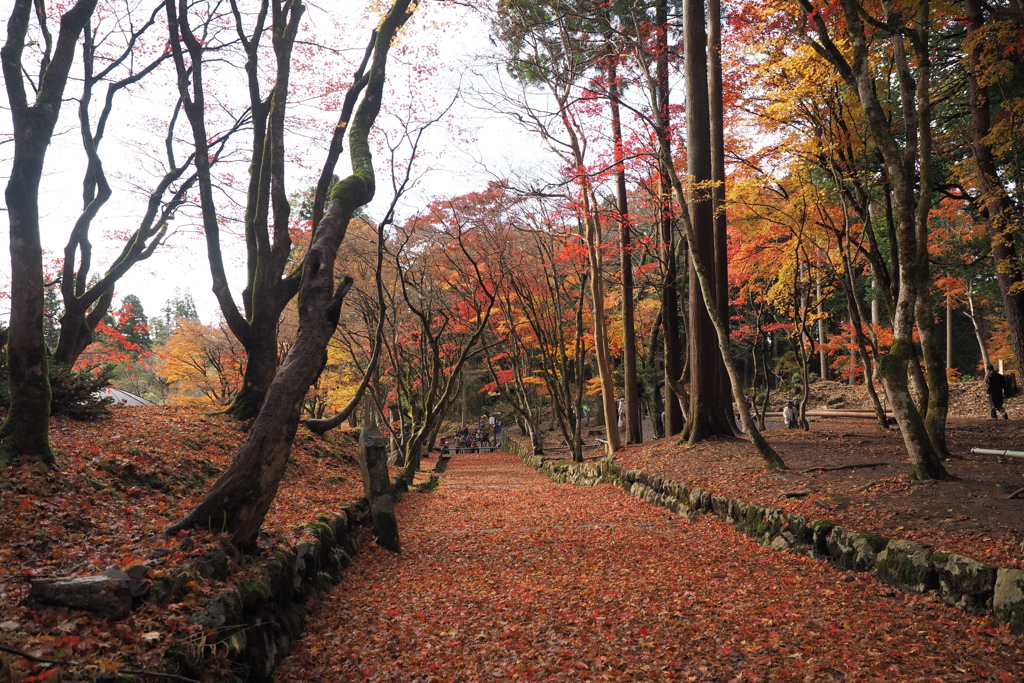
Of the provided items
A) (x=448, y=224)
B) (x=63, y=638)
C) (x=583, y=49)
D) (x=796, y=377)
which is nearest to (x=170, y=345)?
(x=448, y=224)

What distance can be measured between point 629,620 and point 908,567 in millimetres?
2387

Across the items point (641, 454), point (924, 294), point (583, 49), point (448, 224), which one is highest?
point (583, 49)

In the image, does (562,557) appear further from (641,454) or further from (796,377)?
(796,377)

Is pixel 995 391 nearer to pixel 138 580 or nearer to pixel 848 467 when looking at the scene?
pixel 848 467

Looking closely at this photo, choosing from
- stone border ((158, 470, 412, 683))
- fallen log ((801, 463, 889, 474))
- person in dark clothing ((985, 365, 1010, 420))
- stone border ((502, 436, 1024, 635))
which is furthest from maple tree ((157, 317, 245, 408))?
person in dark clothing ((985, 365, 1010, 420))

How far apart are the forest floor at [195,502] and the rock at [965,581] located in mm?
205

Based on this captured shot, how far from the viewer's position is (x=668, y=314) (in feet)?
44.8

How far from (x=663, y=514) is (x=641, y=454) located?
357 cm

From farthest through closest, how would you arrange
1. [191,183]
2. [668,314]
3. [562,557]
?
[668,314] → [191,183] → [562,557]

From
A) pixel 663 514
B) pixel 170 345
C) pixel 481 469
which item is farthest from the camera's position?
pixel 170 345

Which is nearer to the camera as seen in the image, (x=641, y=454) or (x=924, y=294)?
(x=924, y=294)

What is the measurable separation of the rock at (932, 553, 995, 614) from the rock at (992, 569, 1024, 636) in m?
0.07

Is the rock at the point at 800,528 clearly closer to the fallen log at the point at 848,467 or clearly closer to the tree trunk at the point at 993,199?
the fallen log at the point at 848,467

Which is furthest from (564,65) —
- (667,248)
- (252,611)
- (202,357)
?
(202,357)
